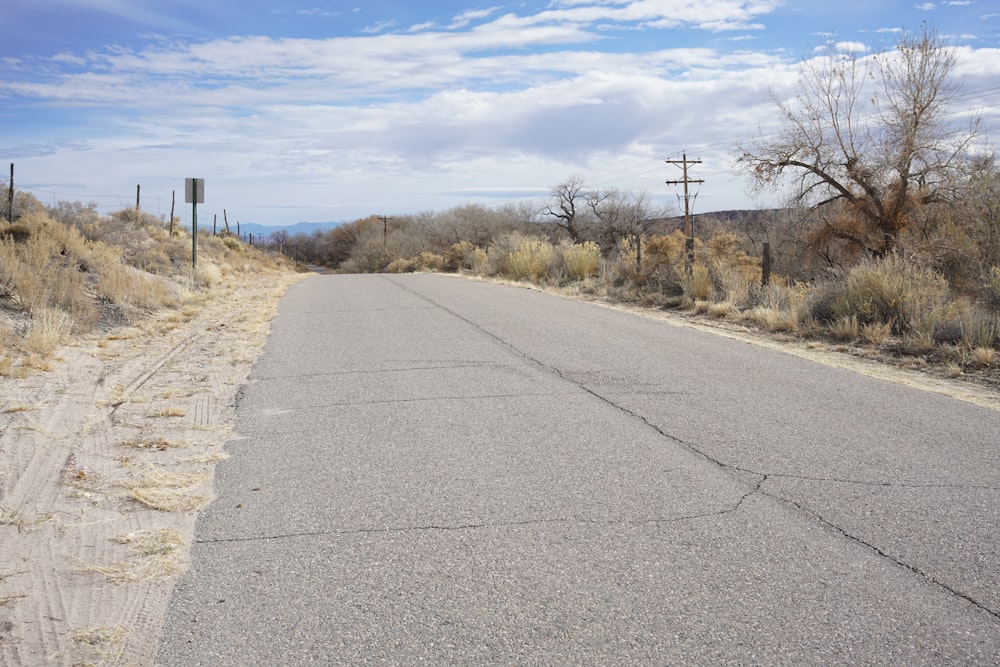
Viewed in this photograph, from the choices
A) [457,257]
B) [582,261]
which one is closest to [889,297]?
[582,261]

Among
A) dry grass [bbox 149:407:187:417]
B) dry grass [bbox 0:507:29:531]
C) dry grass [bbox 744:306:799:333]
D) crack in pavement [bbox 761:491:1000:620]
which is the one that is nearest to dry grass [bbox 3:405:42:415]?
dry grass [bbox 149:407:187:417]

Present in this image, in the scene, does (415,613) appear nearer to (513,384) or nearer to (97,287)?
(513,384)

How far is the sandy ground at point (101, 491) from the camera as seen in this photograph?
3523mm

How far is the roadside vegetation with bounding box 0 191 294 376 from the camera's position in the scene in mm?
9969

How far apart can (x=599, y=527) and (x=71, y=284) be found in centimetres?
1144


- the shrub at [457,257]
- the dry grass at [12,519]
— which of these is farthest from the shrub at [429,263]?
the dry grass at [12,519]

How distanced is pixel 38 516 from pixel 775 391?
6653mm

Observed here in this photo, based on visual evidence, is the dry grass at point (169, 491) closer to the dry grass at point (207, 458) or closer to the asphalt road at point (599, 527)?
the asphalt road at point (599, 527)

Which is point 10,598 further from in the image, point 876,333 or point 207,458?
point 876,333

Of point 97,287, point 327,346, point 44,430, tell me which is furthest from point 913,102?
point 44,430

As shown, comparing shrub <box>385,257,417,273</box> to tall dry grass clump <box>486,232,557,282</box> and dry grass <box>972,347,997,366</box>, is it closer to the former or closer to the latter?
tall dry grass clump <box>486,232,557,282</box>

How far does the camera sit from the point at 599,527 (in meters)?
4.52

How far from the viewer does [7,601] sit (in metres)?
3.71

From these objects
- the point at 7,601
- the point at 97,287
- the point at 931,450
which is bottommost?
the point at 7,601
